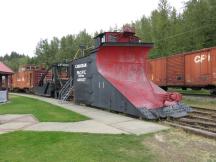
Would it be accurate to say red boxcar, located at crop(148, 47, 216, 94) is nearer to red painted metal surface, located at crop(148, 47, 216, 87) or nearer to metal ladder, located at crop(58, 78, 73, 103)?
red painted metal surface, located at crop(148, 47, 216, 87)

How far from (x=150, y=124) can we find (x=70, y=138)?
9.82 feet

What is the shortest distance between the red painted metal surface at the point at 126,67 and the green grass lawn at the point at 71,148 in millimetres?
4730

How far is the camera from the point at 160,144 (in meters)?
8.12

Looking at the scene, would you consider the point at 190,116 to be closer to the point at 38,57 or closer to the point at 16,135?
the point at 16,135

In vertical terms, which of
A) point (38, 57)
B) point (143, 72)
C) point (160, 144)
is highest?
point (38, 57)

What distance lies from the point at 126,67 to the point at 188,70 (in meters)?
10.3

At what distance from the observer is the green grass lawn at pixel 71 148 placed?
6895 mm

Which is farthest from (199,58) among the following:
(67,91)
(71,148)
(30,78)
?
(30,78)

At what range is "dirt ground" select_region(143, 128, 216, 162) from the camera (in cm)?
698

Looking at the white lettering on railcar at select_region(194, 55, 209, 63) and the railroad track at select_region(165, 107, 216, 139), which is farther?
the white lettering on railcar at select_region(194, 55, 209, 63)

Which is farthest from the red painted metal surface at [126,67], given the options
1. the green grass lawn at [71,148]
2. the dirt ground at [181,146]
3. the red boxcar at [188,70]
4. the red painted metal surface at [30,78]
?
the red painted metal surface at [30,78]

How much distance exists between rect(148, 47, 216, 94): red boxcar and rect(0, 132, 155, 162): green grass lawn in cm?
1247

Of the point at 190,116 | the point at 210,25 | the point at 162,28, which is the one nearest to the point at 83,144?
the point at 190,116

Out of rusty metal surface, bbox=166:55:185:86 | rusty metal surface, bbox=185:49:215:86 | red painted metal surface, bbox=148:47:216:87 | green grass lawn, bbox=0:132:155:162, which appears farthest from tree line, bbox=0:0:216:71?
green grass lawn, bbox=0:132:155:162
